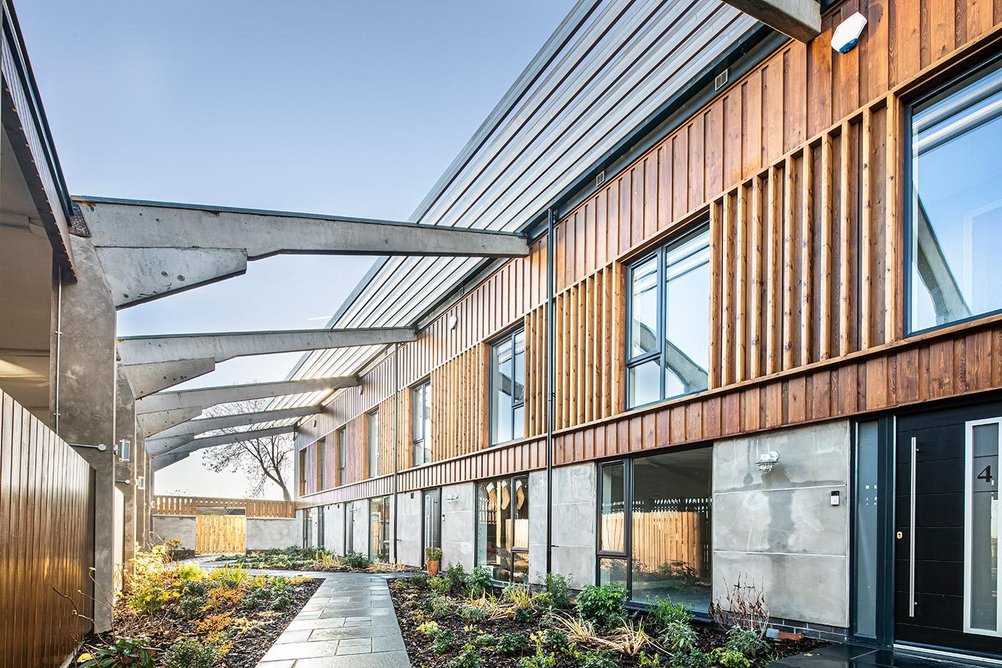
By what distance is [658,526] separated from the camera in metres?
8.07

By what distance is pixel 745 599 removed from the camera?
6480 millimetres

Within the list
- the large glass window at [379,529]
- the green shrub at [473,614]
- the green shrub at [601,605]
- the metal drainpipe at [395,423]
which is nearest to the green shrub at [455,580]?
the green shrub at [473,614]

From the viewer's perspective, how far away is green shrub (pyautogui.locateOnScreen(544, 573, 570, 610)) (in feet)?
28.0

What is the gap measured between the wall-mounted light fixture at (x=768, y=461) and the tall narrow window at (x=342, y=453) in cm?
1868

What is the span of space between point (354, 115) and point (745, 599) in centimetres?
698

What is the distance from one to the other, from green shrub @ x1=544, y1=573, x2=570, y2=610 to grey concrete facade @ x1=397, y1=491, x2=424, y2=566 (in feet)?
25.6

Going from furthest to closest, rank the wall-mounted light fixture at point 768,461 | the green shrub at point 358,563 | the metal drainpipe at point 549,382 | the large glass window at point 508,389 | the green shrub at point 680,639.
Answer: the green shrub at point 358,563, the large glass window at point 508,389, the metal drainpipe at point 549,382, the wall-mounted light fixture at point 768,461, the green shrub at point 680,639

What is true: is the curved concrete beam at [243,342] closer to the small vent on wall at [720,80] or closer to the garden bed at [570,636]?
the garden bed at [570,636]

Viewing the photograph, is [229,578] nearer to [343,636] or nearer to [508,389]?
[343,636]

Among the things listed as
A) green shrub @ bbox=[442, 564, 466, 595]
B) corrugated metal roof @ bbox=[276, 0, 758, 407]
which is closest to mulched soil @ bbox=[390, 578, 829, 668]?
green shrub @ bbox=[442, 564, 466, 595]

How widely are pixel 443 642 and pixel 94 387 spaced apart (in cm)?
448

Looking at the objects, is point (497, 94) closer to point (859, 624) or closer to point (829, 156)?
point (829, 156)

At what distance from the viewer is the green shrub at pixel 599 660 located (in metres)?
5.40

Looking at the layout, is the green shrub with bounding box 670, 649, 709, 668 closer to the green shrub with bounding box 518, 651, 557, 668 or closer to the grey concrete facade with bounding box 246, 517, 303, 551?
the green shrub with bounding box 518, 651, 557, 668
